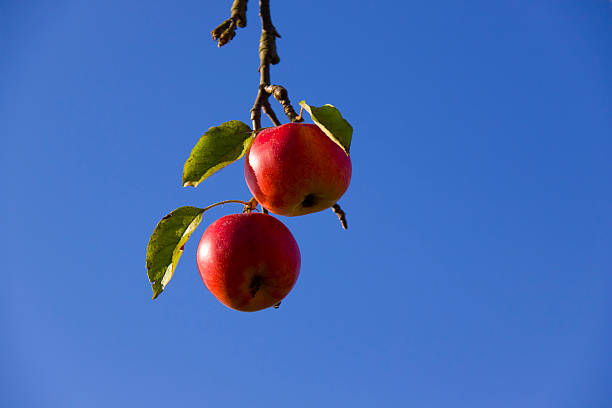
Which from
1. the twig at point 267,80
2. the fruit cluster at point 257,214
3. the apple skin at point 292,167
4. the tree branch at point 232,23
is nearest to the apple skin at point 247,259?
the fruit cluster at point 257,214

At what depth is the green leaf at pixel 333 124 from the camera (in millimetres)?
1470

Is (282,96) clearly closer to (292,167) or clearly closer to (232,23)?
(292,167)

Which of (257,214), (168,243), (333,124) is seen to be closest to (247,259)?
(257,214)

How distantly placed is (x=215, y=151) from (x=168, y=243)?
1.45 ft

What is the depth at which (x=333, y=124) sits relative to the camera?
152cm

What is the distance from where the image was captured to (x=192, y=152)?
1664 millimetres

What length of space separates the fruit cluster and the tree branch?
0.34m

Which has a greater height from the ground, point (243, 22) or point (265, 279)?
point (243, 22)

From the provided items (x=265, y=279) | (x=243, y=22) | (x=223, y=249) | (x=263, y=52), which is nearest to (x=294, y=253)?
(x=265, y=279)

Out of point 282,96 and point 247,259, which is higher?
point 282,96

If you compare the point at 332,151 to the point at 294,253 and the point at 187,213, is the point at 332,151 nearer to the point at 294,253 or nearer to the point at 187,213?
the point at 294,253

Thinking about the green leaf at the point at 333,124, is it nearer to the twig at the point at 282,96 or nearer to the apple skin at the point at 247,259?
the twig at the point at 282,96

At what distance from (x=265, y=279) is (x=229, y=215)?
311 mm

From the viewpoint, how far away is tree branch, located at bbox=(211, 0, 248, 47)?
5.72ft
